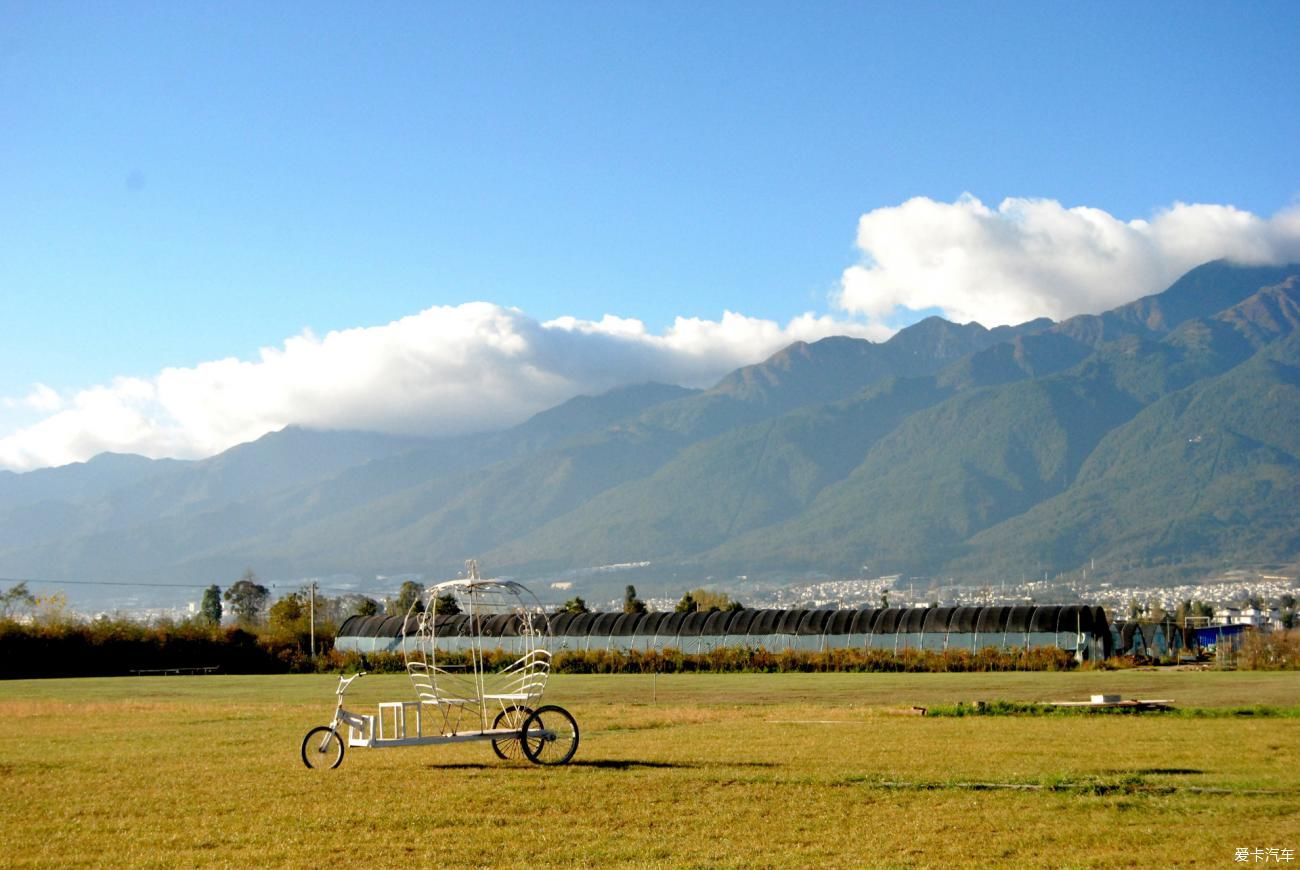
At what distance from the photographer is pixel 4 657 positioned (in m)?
76.2

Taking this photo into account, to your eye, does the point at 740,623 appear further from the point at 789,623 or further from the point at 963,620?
the point at 963,620

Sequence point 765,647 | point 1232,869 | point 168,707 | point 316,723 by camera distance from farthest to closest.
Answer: point 765,647
point 168,707
point 316,723
point 1232,869

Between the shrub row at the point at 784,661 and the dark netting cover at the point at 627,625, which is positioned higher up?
the dark netting cover at the point at 627,625

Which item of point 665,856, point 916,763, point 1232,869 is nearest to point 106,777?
point 665,856

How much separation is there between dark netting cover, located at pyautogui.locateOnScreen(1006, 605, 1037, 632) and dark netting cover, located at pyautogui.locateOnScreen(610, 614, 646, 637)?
857 inches

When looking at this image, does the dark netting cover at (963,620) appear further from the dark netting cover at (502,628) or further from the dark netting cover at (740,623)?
the dark netting cover at (502,628)

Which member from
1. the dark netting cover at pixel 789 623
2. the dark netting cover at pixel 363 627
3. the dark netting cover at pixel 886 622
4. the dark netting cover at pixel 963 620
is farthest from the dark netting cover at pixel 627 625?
the dark netting cover at pixel 963 620

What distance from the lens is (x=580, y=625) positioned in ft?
269

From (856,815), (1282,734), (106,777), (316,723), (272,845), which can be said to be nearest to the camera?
(272,845)

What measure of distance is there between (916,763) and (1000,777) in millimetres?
1992

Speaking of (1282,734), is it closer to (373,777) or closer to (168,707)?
(373,777)

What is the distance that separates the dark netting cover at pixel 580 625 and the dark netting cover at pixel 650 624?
3363 mm

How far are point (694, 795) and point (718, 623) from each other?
62307mm

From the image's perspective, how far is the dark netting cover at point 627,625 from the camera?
8019 cm
